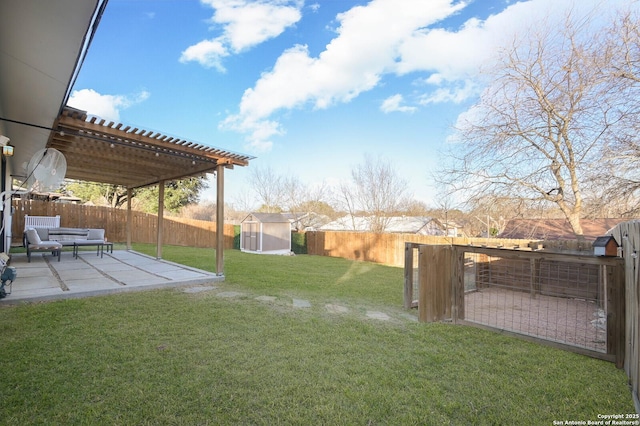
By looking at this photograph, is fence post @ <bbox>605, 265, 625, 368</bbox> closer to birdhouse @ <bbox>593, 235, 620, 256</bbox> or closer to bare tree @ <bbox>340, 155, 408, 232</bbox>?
birdhouse @ <bbox>593, 235, 620, 256</bbox>

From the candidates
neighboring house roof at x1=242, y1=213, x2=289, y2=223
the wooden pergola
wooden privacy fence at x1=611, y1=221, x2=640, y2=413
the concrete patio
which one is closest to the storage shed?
neighboring house roof at x1=242, y1=213, x2=289, y2=223

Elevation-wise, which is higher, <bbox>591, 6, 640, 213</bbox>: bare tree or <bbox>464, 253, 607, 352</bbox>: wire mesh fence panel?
<bbox>591, 6, 640, 213</bbox>: bare tree

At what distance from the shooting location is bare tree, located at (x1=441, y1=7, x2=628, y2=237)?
770 cm

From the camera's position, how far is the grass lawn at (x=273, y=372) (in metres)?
1.95

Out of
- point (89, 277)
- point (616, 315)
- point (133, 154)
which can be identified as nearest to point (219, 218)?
point (133, 154)

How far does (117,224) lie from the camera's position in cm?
1414

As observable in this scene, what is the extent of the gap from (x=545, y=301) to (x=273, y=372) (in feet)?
20.1

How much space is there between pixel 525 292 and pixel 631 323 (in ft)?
16.7

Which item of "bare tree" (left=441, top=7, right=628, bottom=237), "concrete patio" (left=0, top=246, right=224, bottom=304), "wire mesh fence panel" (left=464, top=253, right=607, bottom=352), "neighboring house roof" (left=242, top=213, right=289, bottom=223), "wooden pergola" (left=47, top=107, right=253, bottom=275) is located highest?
"bare tree" (left=441, top=7, right=628, bottom=237)

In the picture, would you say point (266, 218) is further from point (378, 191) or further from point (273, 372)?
point (273, 372)

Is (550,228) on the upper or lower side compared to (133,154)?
lower

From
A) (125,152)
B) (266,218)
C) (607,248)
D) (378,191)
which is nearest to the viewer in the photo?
(607,248)

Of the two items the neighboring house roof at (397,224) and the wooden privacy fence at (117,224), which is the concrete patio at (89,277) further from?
the neighboring house roof at (397,224)

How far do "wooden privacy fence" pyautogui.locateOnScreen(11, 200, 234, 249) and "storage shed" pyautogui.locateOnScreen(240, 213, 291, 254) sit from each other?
5.95ft
